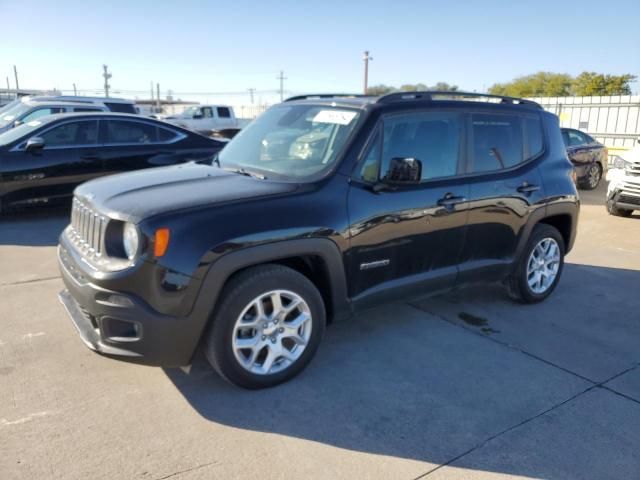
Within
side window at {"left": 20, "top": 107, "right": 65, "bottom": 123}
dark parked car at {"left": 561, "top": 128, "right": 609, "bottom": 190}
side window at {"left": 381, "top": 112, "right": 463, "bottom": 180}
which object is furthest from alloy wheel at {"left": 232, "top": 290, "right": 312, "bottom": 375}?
side window at {"left": 20, "top": 107, "right": 65, "bottom": 123}

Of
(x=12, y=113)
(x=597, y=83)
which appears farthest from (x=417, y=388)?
(x=597, y=83)

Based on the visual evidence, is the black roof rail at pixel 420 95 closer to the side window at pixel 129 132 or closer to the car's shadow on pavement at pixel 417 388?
the car's shadow on pavement at pixel 417 388

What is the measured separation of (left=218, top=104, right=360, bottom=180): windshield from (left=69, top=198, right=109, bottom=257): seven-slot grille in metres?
1.12

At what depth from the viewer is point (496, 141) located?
461cm

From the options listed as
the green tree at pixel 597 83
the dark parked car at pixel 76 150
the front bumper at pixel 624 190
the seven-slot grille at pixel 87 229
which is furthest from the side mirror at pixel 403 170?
the green tree at pixel 597 83

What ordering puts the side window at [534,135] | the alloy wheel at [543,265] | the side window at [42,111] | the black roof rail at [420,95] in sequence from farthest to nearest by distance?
the side window at [42,111], the alloy wheel at [543,265], the side window at [534,135], the black roof rail at [420,95]

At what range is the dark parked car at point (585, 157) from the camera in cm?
1228

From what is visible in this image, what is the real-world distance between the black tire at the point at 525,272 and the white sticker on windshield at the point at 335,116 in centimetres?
216

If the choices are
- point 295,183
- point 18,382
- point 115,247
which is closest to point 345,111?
point 295,183

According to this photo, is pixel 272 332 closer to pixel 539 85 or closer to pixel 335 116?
pixel 335 116

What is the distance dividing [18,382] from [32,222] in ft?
17.0

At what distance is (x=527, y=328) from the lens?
15.0 ft

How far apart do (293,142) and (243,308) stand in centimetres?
150

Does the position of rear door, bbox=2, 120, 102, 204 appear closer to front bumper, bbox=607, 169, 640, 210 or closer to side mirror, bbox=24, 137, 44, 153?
side mirror, bbox=24, 137, 44, 153
